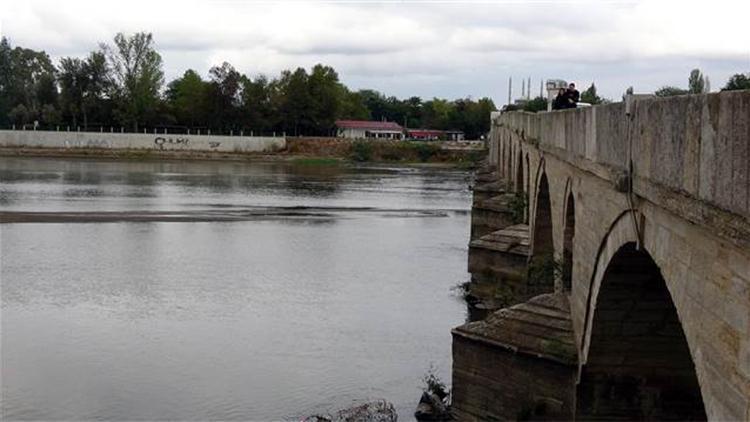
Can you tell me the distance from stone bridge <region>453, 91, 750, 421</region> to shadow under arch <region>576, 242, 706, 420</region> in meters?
0.02

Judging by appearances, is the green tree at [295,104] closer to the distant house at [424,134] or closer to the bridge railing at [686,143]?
the distant house at [424,134]

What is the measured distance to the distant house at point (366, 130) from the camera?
111 m

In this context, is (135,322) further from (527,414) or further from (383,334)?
(527,414)

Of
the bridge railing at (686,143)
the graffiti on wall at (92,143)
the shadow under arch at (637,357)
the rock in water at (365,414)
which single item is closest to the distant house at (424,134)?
the graffiti on wall at (92,143)

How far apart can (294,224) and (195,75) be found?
69.7 m

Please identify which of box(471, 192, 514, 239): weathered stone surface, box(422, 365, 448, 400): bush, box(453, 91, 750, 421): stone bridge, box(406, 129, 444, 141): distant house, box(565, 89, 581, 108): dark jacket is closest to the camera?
box(453, 91, 750, 421): stone bridge

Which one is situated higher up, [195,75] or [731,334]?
[195,75]

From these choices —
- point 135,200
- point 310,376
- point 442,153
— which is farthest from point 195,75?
point 310,376

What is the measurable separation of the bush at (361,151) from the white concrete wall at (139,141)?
703cm

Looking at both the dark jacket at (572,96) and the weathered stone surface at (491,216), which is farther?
the weathered stone surface at (491,216)

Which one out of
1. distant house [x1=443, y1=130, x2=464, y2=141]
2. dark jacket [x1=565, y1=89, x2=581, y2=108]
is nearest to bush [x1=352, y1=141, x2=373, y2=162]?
distant house [x1=443, y1=130, x2=464, y2=141]

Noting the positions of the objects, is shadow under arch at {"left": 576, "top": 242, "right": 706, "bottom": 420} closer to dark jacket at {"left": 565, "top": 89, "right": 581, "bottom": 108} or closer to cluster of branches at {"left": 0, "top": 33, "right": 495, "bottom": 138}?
dark jacket at {"left": 565, "top": 89, "right": 581, "bottom": 108}

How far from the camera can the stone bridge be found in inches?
220

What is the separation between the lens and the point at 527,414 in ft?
40.7
